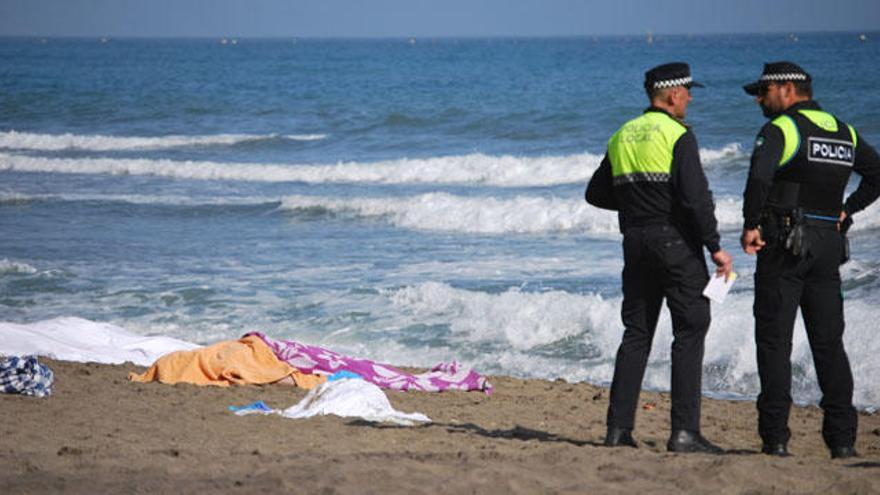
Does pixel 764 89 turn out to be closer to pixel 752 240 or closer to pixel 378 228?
pixel 752 240

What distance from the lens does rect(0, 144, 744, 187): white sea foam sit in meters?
26.2

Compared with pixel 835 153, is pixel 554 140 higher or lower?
lower

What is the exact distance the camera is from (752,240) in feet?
19.7

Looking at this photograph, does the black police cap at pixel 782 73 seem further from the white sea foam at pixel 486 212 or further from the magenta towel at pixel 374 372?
the white sea foam at pixel 486 212

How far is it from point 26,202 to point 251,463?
18.0 m

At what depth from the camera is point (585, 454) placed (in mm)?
5941

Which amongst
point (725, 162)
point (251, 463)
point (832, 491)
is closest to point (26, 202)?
point (725, 162)

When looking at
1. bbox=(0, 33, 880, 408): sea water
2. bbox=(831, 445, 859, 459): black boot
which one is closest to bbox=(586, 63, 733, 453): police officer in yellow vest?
bbox=(831, 445, 859, 459): black boot

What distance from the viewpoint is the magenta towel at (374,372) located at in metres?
9.05

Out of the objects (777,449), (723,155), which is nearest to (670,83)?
(777,449)

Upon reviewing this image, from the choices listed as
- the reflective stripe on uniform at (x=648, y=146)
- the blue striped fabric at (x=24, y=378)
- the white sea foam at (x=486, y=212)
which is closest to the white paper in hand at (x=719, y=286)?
the reflective stripe on uniform at (x=648, y=146)

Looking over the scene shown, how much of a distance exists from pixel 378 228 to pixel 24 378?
38.6 ft

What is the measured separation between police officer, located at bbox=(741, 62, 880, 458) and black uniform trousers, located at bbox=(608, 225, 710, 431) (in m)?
0.29

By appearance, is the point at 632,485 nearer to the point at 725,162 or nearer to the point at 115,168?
the point at 725,162
